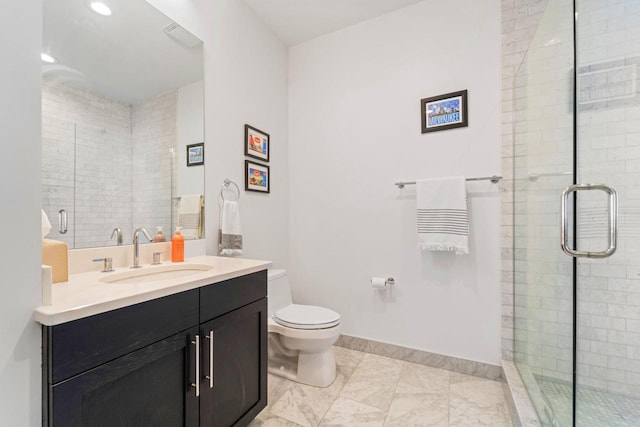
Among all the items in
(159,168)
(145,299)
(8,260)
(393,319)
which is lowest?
(393,319)

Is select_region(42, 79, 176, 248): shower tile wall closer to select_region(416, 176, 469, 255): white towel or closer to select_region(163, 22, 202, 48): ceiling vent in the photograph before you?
select_region(163, 22, 202, 48): ceiling vent

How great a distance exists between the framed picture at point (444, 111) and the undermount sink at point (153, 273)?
1.76 m

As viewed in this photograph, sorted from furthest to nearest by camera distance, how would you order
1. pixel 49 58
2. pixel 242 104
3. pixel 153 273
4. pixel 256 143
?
pixel 256 143 < pixel 242 104 < pixel 153 273 < pixel 49 58

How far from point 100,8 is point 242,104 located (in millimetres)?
921

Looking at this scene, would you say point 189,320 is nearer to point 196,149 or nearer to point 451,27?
point 196,149

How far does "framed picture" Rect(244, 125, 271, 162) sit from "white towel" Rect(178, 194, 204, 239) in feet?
1.90

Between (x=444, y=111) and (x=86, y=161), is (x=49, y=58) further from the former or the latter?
(x=444, y=111)

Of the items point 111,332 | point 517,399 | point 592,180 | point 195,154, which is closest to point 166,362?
point 111,332

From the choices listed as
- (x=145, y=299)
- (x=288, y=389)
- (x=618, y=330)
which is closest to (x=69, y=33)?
(x=145, y=299)

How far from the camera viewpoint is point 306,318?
1.86 m

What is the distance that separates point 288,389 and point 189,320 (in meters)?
1.05

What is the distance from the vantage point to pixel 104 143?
4.45 ft

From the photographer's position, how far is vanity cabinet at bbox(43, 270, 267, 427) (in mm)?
757

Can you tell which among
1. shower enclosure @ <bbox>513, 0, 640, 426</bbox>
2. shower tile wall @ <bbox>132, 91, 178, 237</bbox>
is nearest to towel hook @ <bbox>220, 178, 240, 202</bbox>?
shower tile wall @ <bbox>132, 91, 178, 237</bbox>
